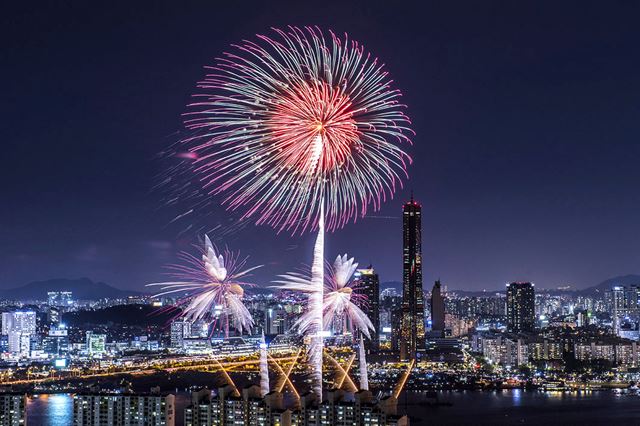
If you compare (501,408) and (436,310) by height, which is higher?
(436,310)

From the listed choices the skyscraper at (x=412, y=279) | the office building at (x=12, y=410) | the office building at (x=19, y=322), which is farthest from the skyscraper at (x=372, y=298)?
the office building at (x=12, y=410)

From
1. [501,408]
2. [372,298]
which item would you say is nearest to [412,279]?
[372,298]

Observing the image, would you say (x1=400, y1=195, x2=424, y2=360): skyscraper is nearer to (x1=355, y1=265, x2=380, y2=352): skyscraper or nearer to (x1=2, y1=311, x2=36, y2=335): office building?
(x1=355, y1=265, x2=380, y2=352): skyscraper

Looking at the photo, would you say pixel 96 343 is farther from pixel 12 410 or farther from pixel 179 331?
pixel 12 410

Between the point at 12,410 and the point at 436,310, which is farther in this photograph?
the point at 436,310

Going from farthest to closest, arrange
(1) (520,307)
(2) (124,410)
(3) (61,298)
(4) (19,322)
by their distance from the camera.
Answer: (3) (61,298)
(1) (520,307)
(4) (19,322)
(2) (124,410)

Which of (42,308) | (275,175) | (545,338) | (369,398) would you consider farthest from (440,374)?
(42,308)

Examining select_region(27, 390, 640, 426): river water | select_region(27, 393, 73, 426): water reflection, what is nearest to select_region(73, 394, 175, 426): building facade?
select_region(27, 390, 640, 426): river water
